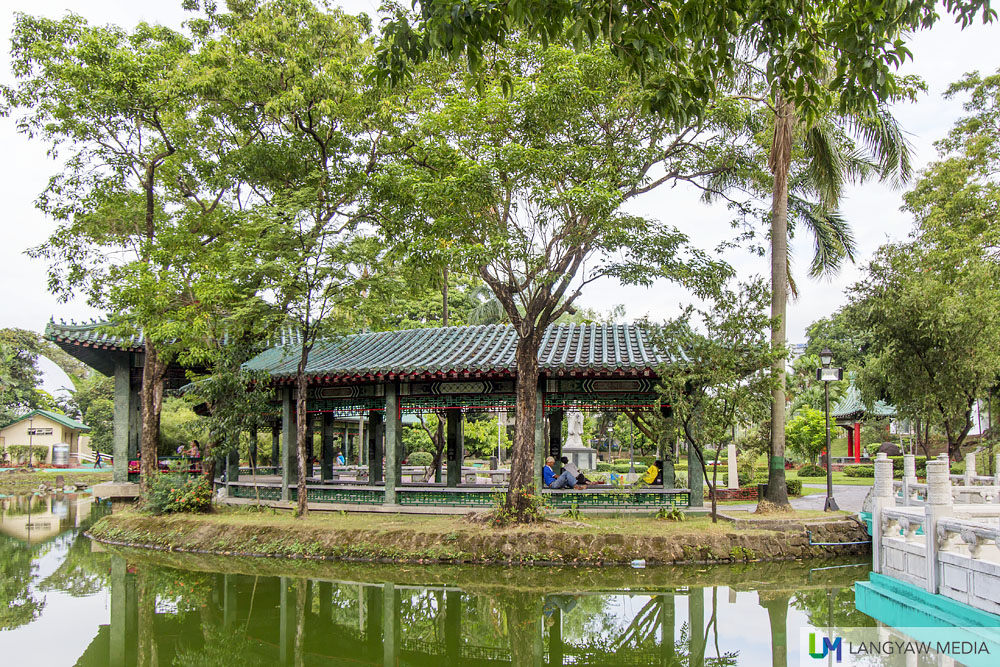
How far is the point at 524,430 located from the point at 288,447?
5.96 meters

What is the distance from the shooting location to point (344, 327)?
48.4 ft

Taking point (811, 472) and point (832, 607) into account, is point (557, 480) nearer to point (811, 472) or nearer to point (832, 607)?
point (832, 607)

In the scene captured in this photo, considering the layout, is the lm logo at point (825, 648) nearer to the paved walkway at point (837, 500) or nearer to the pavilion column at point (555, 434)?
the paved walkway at point (837, 500)

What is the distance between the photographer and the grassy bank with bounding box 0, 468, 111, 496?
29031mm

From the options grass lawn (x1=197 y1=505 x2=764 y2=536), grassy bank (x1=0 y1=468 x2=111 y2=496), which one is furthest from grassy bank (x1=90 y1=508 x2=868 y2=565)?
grassy bank (x1=0 y1=468 x2=111 y2=496)

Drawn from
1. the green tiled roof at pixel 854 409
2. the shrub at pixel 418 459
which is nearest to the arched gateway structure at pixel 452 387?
the shrub at pixel 418 459

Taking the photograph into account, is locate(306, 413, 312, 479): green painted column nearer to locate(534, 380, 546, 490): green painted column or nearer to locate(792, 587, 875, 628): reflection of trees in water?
locate(534, 380, 546, 490): green painted column

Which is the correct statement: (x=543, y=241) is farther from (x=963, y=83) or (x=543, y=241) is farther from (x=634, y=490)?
(x=963, y=83)

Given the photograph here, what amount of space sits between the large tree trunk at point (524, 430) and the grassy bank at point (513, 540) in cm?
51

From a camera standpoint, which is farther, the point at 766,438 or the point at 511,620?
the point at 766,438

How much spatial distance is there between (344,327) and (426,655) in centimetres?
803

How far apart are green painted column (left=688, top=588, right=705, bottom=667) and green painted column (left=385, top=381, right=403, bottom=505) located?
21.5 ft

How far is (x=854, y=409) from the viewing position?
32.2 metres

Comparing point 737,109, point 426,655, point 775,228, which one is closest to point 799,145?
point 775,228
